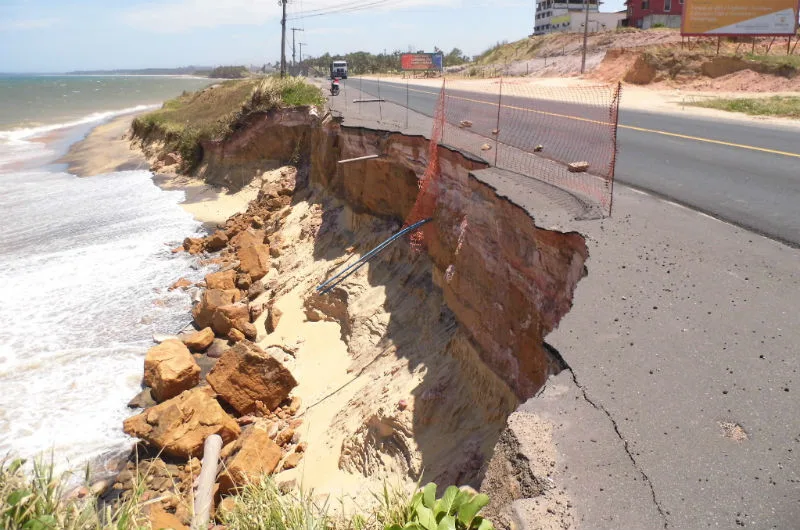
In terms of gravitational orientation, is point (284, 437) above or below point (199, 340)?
below

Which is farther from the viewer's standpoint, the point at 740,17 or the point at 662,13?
the point at 662,13

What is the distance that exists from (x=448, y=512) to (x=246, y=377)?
8.16 metres

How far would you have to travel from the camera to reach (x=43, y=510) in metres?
3.21

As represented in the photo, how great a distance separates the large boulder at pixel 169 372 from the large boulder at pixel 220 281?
13.9 feet

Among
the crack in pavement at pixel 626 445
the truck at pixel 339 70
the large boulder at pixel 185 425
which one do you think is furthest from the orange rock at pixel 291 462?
the truck at pixel 339 70

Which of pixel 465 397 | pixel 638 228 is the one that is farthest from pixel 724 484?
pixel 465 397

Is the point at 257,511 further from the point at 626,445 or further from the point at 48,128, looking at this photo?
the point at 48,128

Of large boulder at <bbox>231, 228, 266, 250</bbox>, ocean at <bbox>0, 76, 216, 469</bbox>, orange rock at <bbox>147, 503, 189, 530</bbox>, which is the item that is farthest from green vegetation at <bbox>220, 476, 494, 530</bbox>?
large boulder at <bbox>231, 228, 266, 250</bbox>

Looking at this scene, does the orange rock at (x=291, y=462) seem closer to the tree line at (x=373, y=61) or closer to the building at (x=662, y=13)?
the building at (x=662, y=13)

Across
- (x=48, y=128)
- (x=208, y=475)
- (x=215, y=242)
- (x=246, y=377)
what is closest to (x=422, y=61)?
(x=48, y=128)

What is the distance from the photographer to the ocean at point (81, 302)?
419 inches

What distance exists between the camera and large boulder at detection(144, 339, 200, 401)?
11.1 meters

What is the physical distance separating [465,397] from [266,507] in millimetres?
4965

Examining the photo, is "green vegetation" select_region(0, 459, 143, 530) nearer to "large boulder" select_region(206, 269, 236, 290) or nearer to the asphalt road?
the asphalt road
